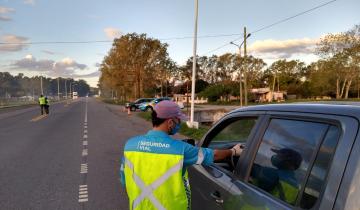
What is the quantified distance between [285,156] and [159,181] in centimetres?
82

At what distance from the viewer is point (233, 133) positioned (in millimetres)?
4309

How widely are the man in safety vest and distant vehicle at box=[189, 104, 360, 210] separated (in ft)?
1.09

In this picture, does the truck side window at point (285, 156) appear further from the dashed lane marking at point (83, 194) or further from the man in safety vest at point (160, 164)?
the dashed lane marking at point (83, 194)

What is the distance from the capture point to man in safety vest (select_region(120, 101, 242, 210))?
2.69m

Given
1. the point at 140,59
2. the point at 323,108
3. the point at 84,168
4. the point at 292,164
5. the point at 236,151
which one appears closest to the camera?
the point at 323,108

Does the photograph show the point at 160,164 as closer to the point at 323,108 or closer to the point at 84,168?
the point at 323,108

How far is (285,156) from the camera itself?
261 centimetres

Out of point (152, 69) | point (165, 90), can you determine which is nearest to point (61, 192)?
point (152, 69)

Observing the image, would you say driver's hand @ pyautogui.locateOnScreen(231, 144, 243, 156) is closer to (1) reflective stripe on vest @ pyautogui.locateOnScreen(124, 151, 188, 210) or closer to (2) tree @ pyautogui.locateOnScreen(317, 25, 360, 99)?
(1) reflective stripe on vest @ pyautogui.locateOnScreen(124, 151, 188, 210)

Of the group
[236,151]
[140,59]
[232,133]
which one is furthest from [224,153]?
[140,59]

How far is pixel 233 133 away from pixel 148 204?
1.79 metres

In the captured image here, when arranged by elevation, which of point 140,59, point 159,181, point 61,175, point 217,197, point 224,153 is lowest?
point 61,175

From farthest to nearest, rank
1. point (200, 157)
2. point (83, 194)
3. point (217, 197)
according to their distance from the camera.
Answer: point (83, 194)
point (217, 197)
point (200, 157)

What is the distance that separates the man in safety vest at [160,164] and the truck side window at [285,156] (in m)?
0.39
